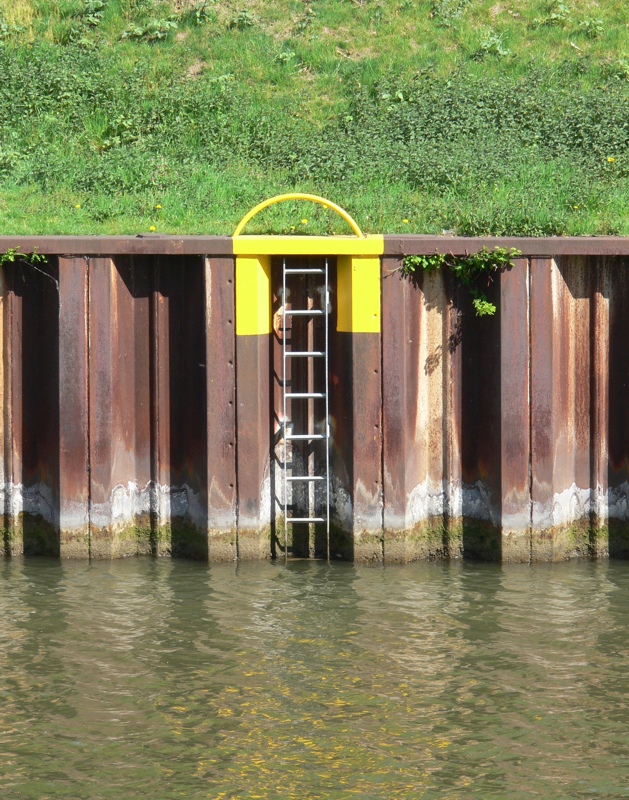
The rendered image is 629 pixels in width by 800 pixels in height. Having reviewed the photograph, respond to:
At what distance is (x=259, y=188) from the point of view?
14.4 m

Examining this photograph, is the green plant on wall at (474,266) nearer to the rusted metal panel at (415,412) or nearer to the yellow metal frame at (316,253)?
the rusted metal panel at (415,412)

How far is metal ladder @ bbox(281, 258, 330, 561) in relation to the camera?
11.0 metres

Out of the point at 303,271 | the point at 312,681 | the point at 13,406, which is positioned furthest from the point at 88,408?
the point at 312,681

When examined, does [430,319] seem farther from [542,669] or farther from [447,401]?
[542,669]

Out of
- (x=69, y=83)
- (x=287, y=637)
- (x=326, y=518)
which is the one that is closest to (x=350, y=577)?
(x=326, y=518)

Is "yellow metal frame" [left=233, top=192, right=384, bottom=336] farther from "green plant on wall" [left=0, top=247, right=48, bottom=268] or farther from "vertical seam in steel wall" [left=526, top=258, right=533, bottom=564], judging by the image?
"green plant on wall" [left=0, top=247, right=48, bottom=268]

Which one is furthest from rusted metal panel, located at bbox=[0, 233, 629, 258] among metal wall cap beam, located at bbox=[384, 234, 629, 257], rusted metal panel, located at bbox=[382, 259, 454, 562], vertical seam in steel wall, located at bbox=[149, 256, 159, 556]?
vertical seam in steel wall, located at bbox=[149, 256, 159, 556]

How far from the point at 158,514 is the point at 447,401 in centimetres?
284

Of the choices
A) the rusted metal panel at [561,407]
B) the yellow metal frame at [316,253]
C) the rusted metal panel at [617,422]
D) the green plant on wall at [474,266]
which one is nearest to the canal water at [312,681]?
the rusted metal panel at [561,407]

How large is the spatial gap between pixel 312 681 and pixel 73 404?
3.68 metres

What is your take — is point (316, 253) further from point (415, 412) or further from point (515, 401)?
point (515, 401)

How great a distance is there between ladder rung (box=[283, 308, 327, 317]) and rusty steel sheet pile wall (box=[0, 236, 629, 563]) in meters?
0.15

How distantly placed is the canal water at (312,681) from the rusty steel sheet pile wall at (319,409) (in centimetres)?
40

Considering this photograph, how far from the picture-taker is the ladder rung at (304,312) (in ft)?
36.0
